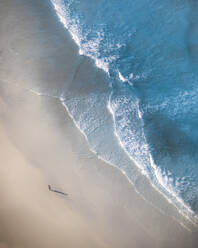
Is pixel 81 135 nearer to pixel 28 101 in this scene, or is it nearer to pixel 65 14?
pixel 28 101

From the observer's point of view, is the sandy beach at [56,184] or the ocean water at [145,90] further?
the ocean water at [145,90]

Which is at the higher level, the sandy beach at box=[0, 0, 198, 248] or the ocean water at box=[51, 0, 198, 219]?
the ocean water at box=[51, 0, 198, 219]

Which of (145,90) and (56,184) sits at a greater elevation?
(145,90)

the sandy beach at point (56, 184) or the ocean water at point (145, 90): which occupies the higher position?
the ocean water at point (145, 90)

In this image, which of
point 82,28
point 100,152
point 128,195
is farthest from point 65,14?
point 128,195
